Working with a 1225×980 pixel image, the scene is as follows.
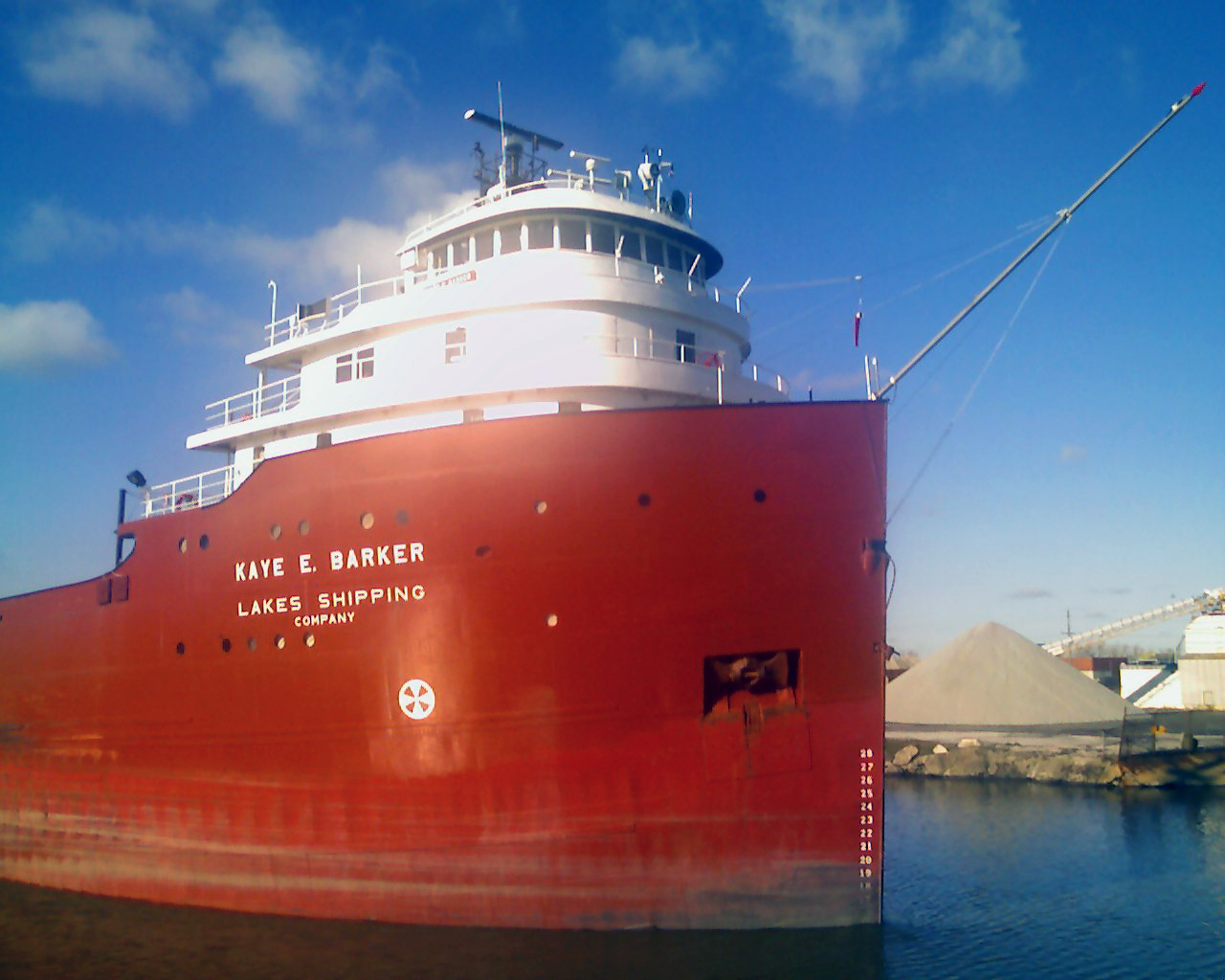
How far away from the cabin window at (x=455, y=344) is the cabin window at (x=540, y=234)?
186 centimetres

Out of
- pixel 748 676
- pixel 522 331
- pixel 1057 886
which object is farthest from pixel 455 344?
pixel 1057 886

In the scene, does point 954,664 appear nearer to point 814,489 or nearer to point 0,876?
point 814,489

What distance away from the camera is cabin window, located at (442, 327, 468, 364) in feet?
44.2

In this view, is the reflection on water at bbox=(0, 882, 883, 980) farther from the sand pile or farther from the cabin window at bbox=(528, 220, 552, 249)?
the sand pile

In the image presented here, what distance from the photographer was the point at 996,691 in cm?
3631

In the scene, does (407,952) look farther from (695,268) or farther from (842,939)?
(695,268)

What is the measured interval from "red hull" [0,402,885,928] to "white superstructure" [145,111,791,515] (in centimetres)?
176

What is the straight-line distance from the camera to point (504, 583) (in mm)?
10773

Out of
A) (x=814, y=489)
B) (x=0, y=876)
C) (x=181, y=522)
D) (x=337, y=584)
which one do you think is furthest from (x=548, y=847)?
(x=0, y=876)

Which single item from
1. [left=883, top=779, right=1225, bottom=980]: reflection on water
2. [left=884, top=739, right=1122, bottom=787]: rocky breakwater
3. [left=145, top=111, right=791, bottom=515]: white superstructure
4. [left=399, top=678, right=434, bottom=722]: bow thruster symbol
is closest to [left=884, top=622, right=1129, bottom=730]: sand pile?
[left=884, top=739, right=1122, bottom=787]: rocky breakwater

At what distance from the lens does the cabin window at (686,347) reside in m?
13.8

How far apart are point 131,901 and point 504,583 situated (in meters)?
8.61

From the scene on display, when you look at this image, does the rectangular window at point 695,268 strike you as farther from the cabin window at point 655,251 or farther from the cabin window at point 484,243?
the cabin window at point 484,243

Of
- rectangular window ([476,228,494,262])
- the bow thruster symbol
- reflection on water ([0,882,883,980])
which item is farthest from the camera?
rectangular window ([476,228,494,262])
